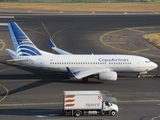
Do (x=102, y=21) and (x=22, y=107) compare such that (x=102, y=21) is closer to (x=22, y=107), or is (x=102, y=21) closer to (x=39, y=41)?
(x=39, y=41)

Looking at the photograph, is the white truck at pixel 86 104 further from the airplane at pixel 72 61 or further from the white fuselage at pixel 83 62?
the white fuselage at pixel 83 62

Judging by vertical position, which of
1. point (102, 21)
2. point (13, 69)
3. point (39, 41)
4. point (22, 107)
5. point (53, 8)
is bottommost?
point (22, 107)

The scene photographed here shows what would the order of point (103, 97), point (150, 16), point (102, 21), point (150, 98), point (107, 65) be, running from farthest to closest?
point (150, 16) < point (102, 21) < point (107, 65) < point (150, 98) < point (103, 97)

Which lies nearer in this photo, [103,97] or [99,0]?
[103,97]

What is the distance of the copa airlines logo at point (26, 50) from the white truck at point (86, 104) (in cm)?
1898

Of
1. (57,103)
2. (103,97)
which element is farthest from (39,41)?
(103,97)

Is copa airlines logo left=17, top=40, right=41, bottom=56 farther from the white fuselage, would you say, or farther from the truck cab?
the truck cab

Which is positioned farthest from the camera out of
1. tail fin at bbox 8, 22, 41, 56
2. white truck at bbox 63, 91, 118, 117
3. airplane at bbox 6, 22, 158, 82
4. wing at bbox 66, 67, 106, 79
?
tail fin at bbox 8, 22, 41, 56

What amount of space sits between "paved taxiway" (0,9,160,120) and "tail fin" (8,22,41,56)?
4.43 m

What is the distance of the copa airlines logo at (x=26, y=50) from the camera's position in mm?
60844

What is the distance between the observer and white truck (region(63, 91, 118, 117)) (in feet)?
141

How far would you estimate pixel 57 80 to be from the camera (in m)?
61.4

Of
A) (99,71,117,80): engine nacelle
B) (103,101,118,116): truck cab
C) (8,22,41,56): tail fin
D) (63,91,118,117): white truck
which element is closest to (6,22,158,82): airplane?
(8,22,41,56): tail fin

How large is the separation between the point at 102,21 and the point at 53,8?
3007cm
